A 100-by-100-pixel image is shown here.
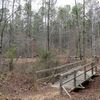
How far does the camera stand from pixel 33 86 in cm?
1104

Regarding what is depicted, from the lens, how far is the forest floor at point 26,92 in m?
9.29

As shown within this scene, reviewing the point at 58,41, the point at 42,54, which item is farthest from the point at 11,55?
the point at 58,41

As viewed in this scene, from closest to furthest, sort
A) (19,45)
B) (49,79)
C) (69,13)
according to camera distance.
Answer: (49,79) → (19,45) → (69,13)

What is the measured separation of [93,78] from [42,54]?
3813 mm

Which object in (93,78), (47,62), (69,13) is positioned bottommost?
(93,78)

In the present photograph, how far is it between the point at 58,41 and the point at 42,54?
99.6 ft

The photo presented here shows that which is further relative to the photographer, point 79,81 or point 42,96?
point 79,81

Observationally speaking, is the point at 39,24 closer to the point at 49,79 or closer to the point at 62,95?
the point at 49,79

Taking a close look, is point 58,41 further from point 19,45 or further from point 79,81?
point 79,81

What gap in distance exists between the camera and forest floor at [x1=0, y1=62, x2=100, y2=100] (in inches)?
366

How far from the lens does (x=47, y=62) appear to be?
14.5m

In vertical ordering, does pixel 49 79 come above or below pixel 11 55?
below

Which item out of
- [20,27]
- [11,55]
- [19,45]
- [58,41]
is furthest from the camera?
[58,41]

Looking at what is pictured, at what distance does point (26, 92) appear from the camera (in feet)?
33.9
